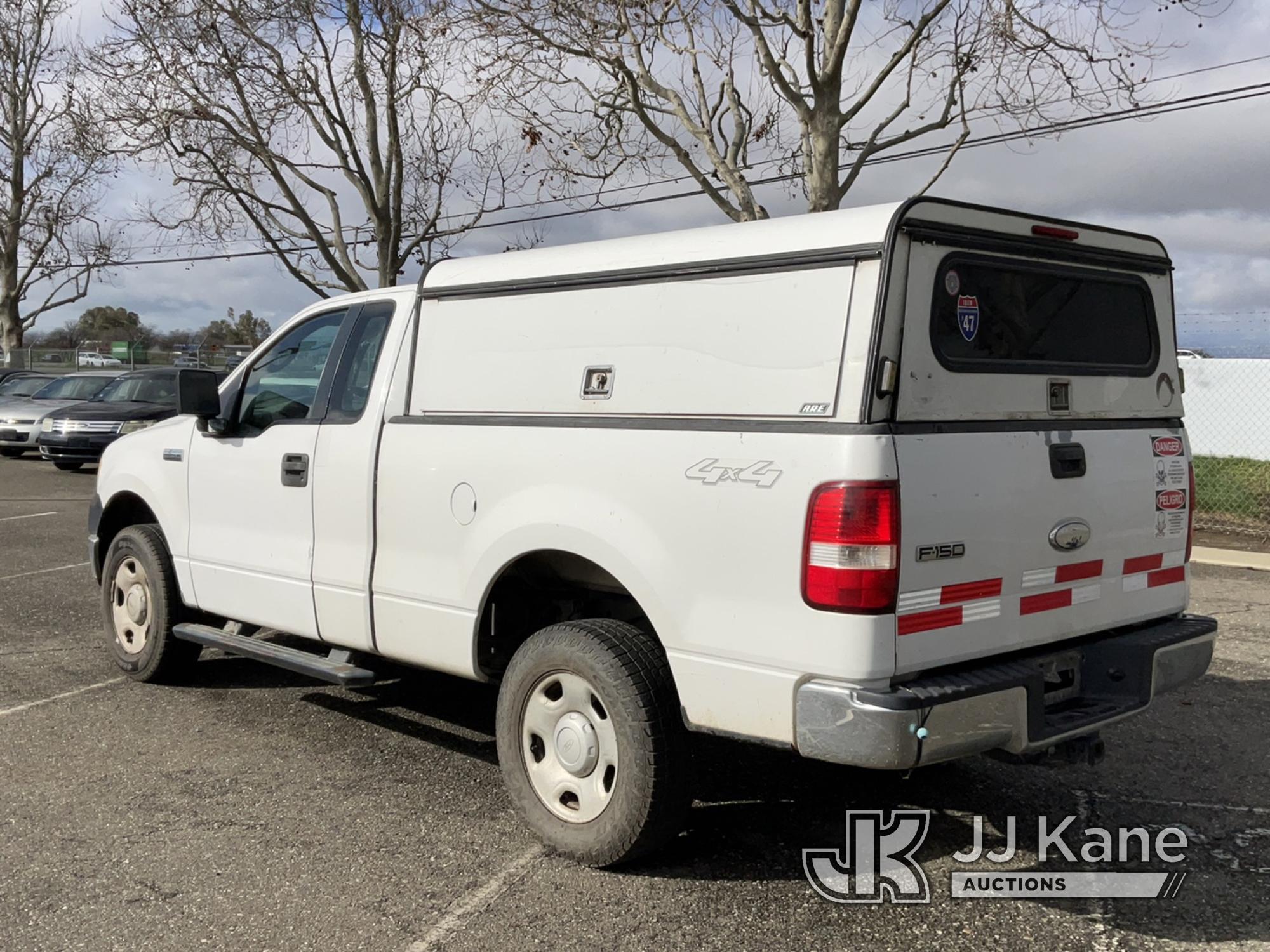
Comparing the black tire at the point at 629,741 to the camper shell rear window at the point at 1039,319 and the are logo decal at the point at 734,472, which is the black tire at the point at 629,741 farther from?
the camper shell rear window at the point at 1039,319

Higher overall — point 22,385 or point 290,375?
point 22,385

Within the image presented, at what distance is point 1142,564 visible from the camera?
13.9 feet

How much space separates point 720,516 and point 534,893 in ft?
4.57

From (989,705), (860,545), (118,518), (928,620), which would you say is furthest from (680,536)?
(118,518)

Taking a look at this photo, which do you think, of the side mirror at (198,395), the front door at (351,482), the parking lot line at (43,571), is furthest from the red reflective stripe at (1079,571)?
the parking lot line at (43,571)

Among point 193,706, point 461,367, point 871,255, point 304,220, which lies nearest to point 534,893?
point 461,367

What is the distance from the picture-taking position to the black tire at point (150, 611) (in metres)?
6.06

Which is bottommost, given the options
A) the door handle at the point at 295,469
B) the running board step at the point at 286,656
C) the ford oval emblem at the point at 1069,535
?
the running board step at the point at 286,656

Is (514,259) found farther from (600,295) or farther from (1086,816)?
(1086,816)

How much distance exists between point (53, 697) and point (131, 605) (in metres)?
0.60

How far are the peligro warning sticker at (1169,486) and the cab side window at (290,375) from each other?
348 cm

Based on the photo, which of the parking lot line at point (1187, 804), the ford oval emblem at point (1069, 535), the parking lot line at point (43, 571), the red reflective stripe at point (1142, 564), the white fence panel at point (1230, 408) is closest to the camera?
the ford oval emblem at point (1069, 535)

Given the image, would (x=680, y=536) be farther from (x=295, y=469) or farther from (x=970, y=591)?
(x=295, y=469)

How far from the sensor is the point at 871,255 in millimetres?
3510
